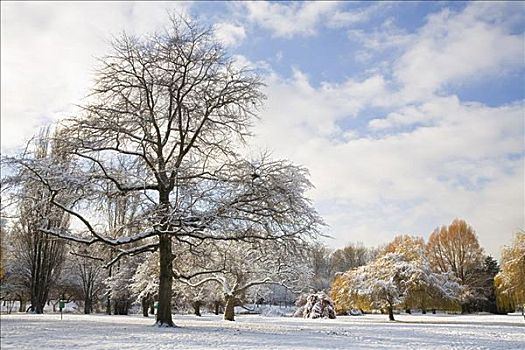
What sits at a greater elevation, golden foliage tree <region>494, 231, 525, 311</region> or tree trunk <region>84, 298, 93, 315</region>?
golden foliage tree <region>494, 231, 525, 311</region>

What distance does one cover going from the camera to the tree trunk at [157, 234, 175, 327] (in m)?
17.7

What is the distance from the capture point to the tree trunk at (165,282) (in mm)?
17719

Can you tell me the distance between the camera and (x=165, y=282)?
1806 centimetres

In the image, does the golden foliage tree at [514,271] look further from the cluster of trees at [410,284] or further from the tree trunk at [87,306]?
the tree trunk at [87,306]

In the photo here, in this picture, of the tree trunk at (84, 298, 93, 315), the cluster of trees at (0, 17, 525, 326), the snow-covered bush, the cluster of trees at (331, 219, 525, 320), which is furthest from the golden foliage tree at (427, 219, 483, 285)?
the cluster of trees at (0, 17, 525, 326)

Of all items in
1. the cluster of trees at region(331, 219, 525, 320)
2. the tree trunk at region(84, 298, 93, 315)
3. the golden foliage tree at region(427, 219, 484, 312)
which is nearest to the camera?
the cluster of trees at region(331, 219, 525, 320)

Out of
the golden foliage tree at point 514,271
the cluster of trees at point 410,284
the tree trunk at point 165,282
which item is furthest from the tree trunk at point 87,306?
the golden foliage tree at point 514,271

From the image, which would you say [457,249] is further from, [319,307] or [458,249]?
[319,307]

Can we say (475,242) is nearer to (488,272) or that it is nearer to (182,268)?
(488,272)

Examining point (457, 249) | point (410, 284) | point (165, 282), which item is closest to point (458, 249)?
point (457, 249)

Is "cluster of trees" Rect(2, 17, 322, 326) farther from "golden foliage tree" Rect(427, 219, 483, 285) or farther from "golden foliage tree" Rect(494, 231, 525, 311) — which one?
"golden foliage tree" Rect(427, 219, 483, 285)

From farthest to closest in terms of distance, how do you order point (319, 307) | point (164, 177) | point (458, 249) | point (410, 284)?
1. point (458, 249)
2. point (319, 307)
3. point (410, 284)
4. point (164, 177)

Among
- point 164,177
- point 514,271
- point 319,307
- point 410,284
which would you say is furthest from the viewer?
point 319,307

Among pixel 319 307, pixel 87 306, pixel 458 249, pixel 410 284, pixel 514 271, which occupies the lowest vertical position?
pixel 87 306
